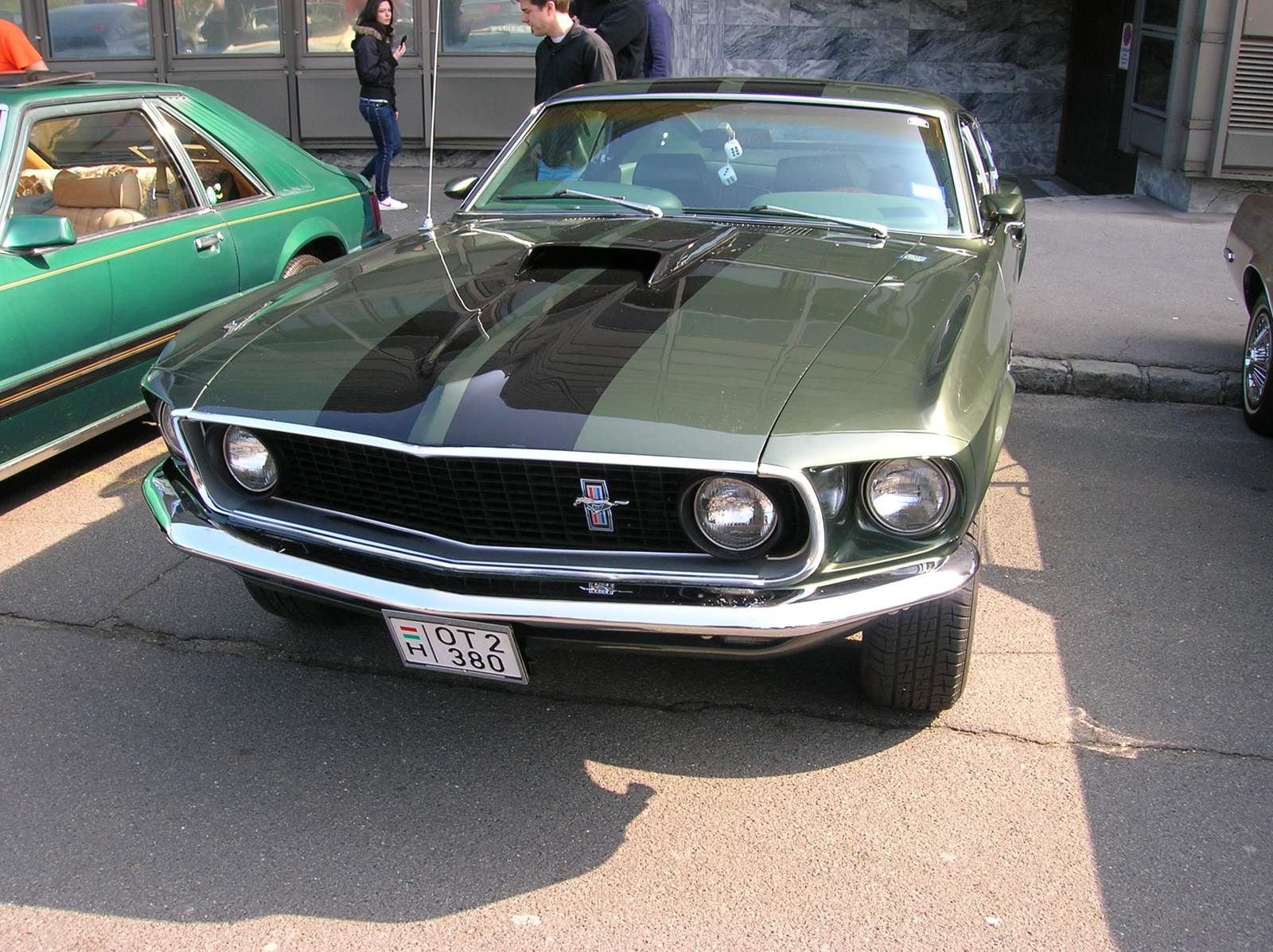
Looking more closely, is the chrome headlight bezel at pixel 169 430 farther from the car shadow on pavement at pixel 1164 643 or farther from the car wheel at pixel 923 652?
the car shadow on pavement at pixel 1164 643

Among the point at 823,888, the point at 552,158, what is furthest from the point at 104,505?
the point at 823,888

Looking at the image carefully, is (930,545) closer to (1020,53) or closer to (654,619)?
(654,619)

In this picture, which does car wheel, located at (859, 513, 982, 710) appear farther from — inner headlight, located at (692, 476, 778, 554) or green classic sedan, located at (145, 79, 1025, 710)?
inner headlight, located at (692, 476, 778, 554)

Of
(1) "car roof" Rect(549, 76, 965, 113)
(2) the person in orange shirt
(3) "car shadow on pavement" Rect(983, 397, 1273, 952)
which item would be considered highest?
(2) the person in orange shirt

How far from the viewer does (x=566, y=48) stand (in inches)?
235

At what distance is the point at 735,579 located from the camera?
248 centimetres

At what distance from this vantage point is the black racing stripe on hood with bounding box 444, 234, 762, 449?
252 centimetres

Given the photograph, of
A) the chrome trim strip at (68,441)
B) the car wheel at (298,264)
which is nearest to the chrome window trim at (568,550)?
the chrome trim strip at (68,441)

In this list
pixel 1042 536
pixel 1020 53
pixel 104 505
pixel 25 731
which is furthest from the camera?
pixel 1020 53

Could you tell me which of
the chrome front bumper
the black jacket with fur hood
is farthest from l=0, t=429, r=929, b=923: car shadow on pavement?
the black jacket with fur hood

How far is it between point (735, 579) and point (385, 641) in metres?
1.45

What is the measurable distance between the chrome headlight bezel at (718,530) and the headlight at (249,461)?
1.06 m

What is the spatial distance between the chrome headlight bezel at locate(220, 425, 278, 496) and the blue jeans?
270 inches

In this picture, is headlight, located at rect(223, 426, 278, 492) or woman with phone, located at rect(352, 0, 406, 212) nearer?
headlight, located at rect(223, 426, 278, 492)
